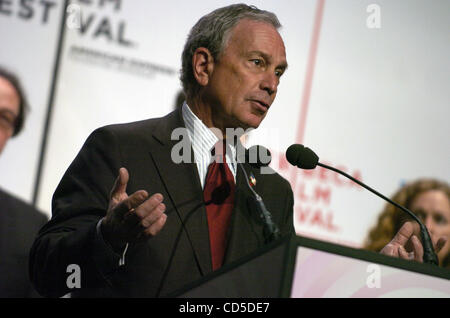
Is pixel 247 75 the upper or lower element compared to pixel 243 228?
upper

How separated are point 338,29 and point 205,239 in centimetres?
229

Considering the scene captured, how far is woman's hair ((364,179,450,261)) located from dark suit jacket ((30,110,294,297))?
183cm

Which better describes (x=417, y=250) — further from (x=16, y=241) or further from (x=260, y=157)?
(x=16, y=241)

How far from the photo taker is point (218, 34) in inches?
81.5

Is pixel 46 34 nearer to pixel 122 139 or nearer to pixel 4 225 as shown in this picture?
pixel 4 225

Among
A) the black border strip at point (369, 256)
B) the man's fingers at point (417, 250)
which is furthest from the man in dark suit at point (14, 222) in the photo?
the black border strip at point (369, 256)

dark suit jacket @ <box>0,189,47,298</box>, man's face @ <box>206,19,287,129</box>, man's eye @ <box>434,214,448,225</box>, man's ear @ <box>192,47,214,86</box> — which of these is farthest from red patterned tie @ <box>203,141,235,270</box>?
man's eye @ <box>434,214,448,225</box>

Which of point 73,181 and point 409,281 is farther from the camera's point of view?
point 73,181

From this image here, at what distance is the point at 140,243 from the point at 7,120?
1.77m

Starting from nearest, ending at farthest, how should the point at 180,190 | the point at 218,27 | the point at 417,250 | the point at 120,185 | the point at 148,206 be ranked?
1. the point at 148,206
2. the point at 120,185
3. the point at 417,250
4. the point at 180,190
5. the point at 218,27

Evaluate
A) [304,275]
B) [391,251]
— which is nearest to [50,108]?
[391,251]

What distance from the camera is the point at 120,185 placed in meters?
1.48

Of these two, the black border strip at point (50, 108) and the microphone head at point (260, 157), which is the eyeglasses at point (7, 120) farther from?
the microphone head at point (260, 157)
